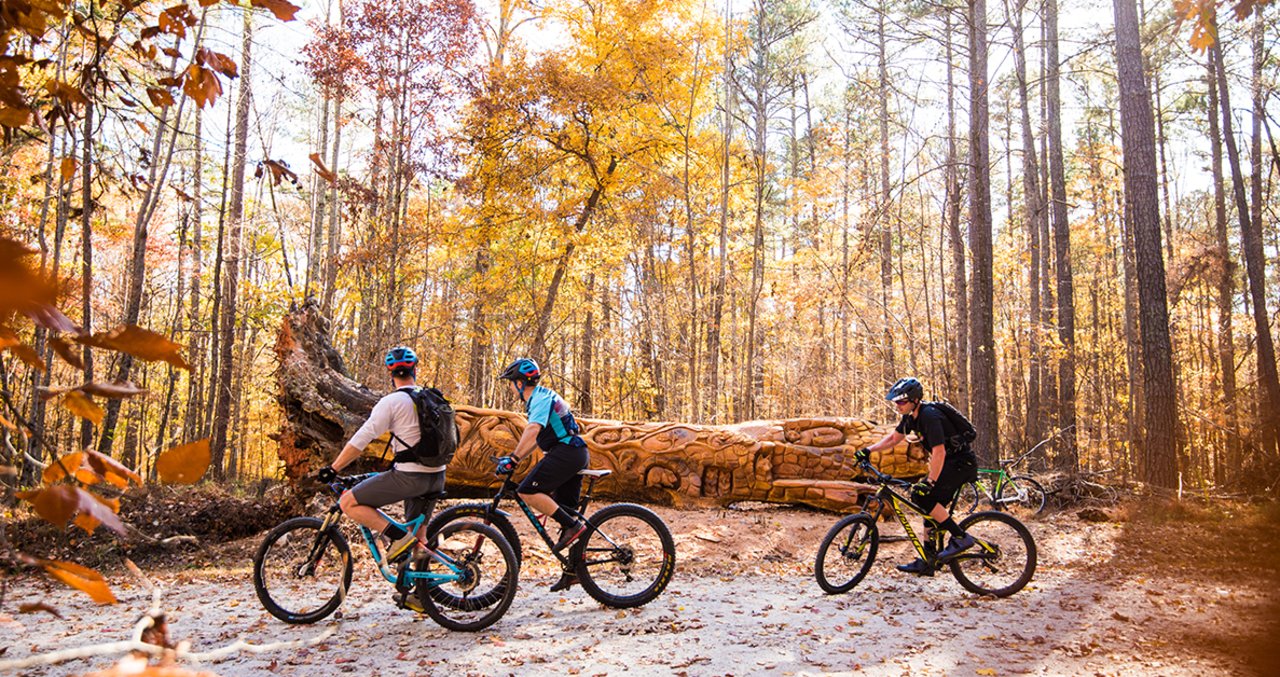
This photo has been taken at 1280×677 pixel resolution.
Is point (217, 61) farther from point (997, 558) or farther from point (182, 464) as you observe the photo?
point (997, 558)

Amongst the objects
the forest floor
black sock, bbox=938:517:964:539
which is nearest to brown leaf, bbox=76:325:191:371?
the forest floor

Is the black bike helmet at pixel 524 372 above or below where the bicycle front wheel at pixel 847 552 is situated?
above

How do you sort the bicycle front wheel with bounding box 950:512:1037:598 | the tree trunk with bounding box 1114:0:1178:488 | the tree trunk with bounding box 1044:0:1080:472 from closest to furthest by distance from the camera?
the bicycle front wheel with bounding box 950:512:1037:598
the tree trunk with bounding box 1114:0:1178:488
the tree trunk with bounding box 1044:0:1080:472

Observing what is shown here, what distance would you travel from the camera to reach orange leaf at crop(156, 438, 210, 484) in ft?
3.35

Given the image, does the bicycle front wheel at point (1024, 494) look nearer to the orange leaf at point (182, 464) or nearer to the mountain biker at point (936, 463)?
the mountain biker at point (936, 463)

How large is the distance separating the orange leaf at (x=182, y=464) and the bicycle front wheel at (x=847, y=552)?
6581 millimetres

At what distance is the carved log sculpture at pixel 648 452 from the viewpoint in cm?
949

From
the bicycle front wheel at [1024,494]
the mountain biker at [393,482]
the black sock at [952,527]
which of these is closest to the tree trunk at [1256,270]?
the bicycle front wheel at [1024,494]

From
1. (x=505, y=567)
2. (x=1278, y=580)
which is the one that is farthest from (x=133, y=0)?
(x=505, y=567)

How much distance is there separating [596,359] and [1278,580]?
2119 centimetres

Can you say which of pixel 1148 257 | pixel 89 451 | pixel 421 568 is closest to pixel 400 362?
pixel 421 568

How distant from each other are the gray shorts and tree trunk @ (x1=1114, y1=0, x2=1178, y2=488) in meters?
11.0

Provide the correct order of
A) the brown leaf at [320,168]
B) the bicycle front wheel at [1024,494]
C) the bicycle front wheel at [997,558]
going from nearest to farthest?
the brown leaf at [320,168]
the bicycle front wheel at [997,558]
the bicycle front wheel at [1024,494]

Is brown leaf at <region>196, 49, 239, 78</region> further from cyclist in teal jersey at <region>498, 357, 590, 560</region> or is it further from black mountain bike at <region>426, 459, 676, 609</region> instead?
black mountain bike at <region>426, 459, 676, 609</region>
